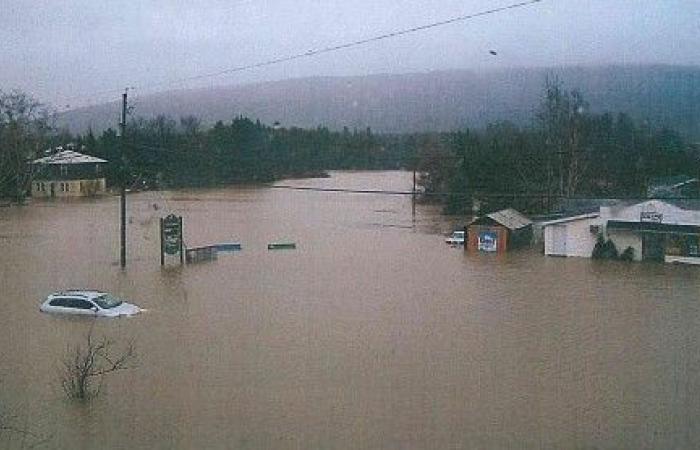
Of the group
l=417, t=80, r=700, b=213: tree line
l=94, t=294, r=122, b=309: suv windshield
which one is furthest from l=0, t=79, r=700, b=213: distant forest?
l=94, t=294, r=122, b=309: suv windshield

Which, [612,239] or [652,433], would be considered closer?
[652,433]

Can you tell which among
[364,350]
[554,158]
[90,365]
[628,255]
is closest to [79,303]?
[90,365]

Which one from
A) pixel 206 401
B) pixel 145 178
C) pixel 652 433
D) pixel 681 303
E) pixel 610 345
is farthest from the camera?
pixel 145 178

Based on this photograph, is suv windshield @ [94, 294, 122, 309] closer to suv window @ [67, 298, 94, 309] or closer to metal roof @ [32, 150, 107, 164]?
suv window @ [67, 298, 94, 309]

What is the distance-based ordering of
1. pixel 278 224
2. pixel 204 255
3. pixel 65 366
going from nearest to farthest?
1. pixel 65 366
2. pixel 204 255
3. pixel 278 224

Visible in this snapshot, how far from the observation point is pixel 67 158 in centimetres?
1755

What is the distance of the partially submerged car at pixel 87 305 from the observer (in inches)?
241

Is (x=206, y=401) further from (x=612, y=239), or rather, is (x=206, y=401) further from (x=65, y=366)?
(x=612, y=239)

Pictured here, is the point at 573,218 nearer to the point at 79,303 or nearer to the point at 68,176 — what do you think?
the point at 79,303

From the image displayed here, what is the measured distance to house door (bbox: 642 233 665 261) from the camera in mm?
9311

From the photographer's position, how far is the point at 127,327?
5742 mm

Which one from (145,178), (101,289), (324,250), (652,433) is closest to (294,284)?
(101,289)

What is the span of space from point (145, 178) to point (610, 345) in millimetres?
11327

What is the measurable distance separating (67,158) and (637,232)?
1231 cm
